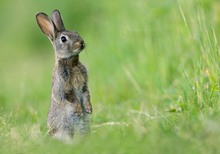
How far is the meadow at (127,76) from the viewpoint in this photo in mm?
5660

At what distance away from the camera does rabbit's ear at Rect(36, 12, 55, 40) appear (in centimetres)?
758

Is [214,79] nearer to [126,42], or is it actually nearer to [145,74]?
[145,74]

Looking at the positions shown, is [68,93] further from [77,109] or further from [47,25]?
[47,25]

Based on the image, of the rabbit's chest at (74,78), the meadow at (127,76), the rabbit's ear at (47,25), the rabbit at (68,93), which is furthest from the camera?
the rabbit's ear at (47,25)

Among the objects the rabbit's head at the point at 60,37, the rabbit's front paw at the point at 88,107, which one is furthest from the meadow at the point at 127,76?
the rabbit's head at the point at 60,37

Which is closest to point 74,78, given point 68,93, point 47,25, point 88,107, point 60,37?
point 68,93

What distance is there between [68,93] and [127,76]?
2925 millimetres

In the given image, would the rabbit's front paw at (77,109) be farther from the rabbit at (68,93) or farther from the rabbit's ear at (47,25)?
the rabbit's ear at (47,25)

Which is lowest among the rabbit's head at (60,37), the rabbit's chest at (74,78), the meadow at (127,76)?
the meadow at (127,76)

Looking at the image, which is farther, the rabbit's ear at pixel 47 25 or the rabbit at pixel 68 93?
the rabbit's ear at pixel 47 25

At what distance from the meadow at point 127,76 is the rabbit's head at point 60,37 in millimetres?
792

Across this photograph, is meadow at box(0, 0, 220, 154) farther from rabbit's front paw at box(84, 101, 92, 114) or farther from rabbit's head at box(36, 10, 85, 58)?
rabbit's head at box(36, 10, 85, 58)

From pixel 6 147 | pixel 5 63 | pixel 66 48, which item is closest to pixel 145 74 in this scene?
pixel 66 48

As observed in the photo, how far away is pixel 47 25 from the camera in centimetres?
764
